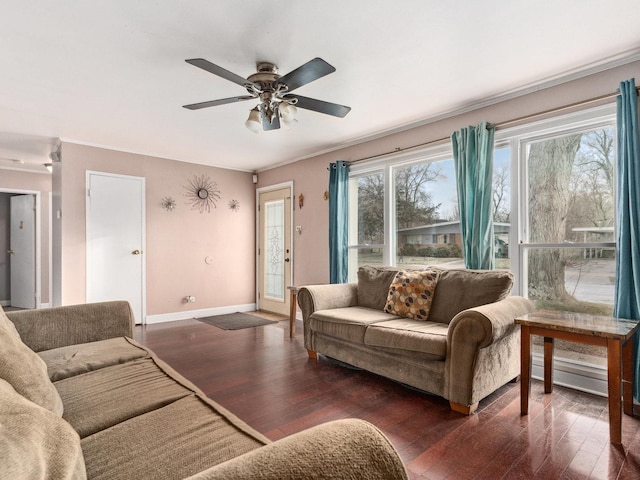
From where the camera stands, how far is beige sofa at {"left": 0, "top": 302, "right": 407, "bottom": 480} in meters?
0.64

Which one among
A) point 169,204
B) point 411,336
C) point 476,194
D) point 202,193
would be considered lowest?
point 411,336

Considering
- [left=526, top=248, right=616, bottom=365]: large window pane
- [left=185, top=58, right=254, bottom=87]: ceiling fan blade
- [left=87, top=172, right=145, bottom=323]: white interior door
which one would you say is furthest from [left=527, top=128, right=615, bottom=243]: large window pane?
[left=87, top=172, right=145, bottom=323]: white interior door

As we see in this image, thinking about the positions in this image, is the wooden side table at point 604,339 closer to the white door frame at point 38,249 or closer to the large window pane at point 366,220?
the large window pane at point 366,220

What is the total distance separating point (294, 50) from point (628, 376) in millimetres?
3039

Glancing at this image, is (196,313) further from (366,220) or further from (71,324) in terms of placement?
(71,324)

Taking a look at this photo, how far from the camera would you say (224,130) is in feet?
13.5

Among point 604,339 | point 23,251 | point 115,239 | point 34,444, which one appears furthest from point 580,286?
point 23,251

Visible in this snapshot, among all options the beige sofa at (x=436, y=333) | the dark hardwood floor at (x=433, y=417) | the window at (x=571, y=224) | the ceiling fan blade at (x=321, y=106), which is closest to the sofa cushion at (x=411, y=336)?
the beige sofa at (x=436, y=333)

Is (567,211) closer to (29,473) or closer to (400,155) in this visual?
(400,155)

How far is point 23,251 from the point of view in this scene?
6285mm

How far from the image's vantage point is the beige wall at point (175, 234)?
444cm

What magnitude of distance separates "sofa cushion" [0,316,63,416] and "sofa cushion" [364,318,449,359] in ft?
6.65

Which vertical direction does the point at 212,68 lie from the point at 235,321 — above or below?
above

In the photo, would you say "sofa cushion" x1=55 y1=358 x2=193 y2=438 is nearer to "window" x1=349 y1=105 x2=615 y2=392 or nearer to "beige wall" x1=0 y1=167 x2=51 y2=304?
"window" x1=349 y1=105 x2=615 y2=392
